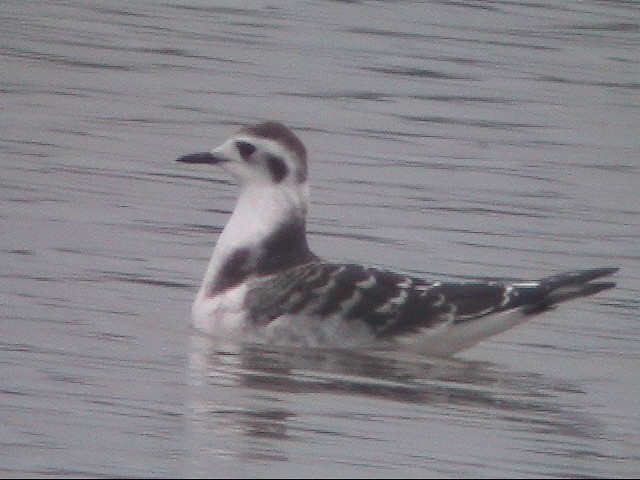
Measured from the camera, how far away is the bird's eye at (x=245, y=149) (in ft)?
48.8

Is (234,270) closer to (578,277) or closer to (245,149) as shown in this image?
(245,149)

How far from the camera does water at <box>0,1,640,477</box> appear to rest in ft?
38.4

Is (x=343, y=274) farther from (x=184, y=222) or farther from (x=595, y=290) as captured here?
(x=184, y=222)

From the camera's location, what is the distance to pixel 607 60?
83.0 ft

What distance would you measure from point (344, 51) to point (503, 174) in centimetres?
539

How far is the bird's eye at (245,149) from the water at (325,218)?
3.24 feet

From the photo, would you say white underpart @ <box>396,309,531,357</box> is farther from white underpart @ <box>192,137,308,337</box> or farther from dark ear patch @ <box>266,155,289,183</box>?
dark ear patch @ <box>266,155,289,183</box>

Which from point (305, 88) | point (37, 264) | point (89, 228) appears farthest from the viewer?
point (305, 88)

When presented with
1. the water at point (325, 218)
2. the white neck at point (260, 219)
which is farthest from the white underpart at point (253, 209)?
the water at point (325, 218)

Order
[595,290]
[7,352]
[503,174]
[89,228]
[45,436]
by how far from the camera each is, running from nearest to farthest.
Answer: [45,436] → [7,352] → [595,290] → [89,228] → [503,174]

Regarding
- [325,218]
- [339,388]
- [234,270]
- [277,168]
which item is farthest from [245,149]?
[325,218]

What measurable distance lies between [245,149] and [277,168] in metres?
0.21

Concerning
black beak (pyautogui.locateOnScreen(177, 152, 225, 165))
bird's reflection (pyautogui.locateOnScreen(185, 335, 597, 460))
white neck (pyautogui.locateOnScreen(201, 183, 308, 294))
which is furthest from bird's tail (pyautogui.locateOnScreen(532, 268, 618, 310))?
black beak (pyautogui.locateOnScreen(177, 152, 225, 165))

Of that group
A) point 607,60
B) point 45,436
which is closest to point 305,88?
point 607,60
